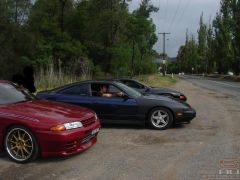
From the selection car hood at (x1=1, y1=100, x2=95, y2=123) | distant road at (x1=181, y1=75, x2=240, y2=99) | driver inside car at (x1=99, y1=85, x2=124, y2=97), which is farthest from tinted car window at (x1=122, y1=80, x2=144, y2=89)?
distant road at (x1=181, y1=75, x2=240, y2=99)

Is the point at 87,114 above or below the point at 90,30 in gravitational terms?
below

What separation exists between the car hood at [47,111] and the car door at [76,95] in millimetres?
2252

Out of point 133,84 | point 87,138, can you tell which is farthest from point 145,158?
point 133,84

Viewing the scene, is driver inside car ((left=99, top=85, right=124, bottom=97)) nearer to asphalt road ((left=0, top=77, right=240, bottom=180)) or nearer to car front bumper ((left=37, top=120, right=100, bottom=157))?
asphalt road ((left=0, top=77, right=240, bottom=180))

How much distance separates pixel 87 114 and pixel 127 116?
8.46ft

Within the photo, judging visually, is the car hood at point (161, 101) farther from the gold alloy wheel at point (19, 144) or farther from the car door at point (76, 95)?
the gold alloy wheel at point (19, 144)

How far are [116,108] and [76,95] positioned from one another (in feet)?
3.67

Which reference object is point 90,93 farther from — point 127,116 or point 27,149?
point 27,149

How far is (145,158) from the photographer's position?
7.05 metres

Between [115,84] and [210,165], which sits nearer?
[210,165]

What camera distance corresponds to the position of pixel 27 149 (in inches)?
269

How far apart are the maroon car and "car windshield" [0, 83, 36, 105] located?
0.68ft

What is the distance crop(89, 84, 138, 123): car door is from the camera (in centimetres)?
997

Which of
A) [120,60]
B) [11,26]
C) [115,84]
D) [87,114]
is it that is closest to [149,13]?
[120,60]
